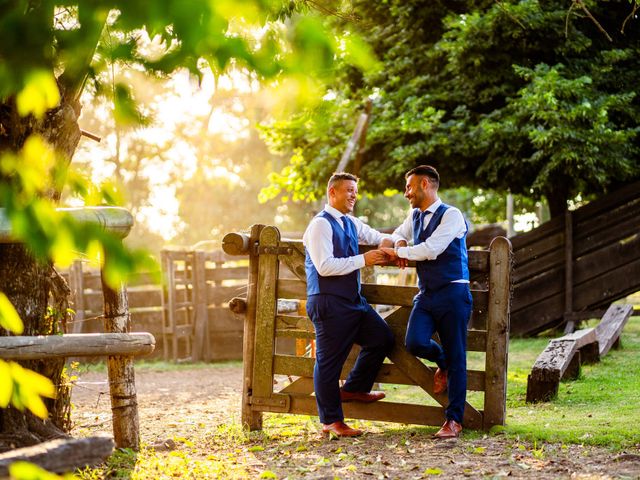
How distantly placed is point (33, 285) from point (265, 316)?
2.07 meters

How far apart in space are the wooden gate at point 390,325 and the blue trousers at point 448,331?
0.23 m

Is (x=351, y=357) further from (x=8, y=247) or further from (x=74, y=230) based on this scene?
(x=74, y=230)

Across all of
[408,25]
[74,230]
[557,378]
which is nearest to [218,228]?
[408,25]

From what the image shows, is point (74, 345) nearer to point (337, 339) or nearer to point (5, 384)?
point (337, 339)

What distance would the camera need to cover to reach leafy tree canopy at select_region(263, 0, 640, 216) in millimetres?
13117

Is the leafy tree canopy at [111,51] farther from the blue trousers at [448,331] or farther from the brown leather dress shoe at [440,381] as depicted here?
the brown leather dress shoe at [440,381]

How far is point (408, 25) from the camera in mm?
15742

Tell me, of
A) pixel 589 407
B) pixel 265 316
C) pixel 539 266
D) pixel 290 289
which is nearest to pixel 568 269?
pixel 539 266

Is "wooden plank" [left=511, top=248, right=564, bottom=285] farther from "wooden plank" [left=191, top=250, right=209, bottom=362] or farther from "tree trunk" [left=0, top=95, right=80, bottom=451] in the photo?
"tree trunk" [left=0, top=95, right=80, bottom=451]

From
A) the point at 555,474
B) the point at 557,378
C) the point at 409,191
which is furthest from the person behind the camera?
the point at 557,378

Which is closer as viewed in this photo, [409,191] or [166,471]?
[166,471]

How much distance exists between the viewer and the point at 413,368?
6762 millimetres

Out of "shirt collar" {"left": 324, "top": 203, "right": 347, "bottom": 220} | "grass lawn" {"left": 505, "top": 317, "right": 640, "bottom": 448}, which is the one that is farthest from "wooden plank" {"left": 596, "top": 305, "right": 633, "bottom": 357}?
"shirt collar" {"left": 324, "top": 203, "right": 347, "bottom": 220}

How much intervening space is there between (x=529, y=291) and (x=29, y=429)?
34.7 feet
